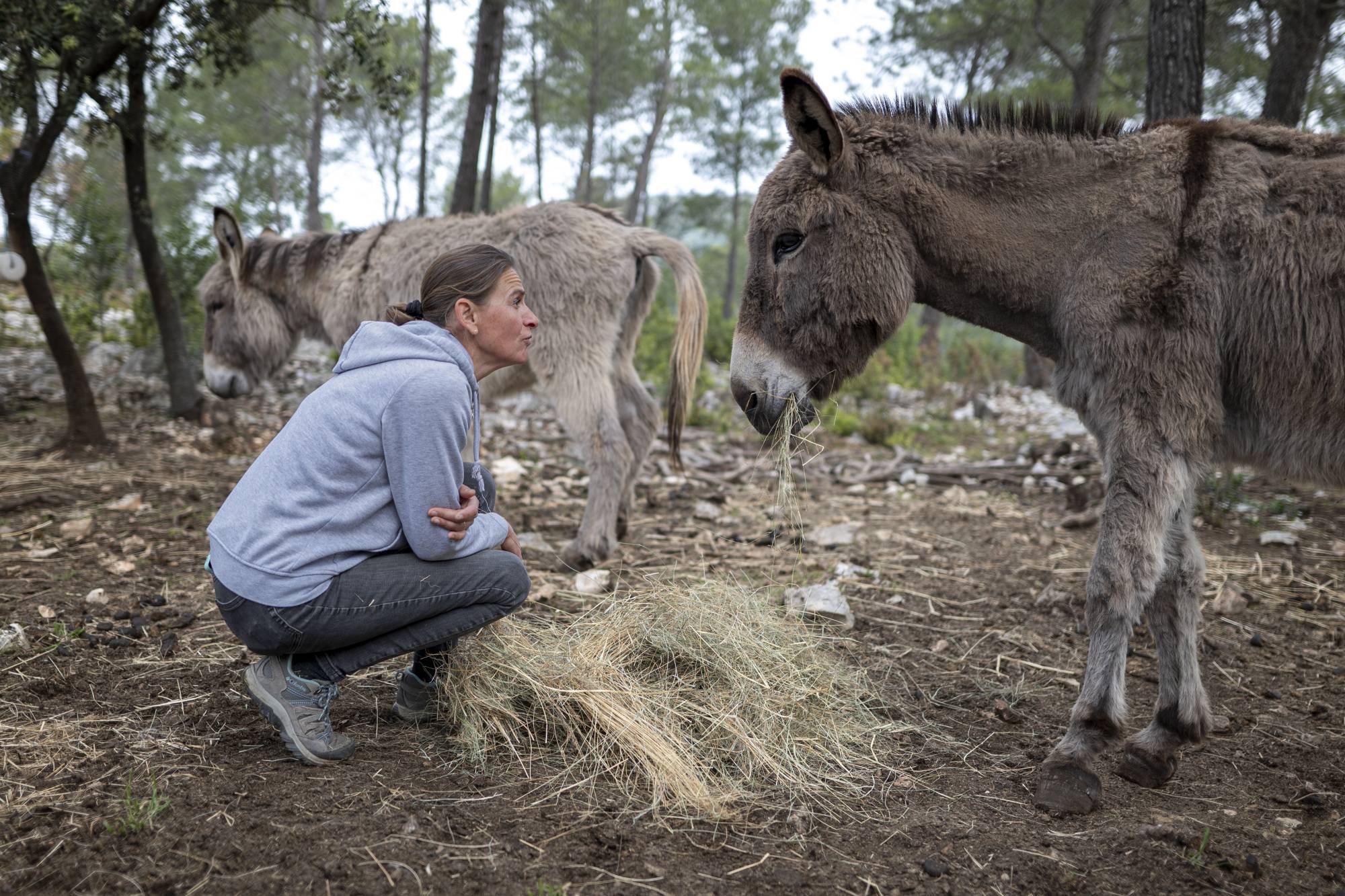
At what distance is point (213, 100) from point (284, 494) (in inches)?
1141

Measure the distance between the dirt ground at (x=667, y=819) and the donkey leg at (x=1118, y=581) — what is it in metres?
0.14

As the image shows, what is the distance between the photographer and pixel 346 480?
2.32 metres

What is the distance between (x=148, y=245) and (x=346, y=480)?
6.22m

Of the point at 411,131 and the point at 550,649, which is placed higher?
the point at 411,131

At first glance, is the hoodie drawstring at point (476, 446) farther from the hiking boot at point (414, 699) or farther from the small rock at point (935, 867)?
the small rock at point (935, 867)

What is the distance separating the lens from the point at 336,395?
232 cm

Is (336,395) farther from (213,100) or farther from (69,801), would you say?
(213,100)

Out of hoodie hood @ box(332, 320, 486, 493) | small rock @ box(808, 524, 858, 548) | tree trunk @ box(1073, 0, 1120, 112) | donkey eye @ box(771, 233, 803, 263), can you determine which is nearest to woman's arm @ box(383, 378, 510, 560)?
hoodie hood @ box(332, 320, 486, 493)

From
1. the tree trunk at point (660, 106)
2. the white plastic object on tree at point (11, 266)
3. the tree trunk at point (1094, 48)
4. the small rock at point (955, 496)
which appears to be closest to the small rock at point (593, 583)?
the small rock at point (955, 496)

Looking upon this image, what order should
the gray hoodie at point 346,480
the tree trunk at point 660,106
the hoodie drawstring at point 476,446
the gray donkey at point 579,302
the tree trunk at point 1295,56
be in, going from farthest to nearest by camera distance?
the tree trunk at point 660,106 < the tree trunk at point 1295,56 < the gray donkey at point 579,302 < the hoodie drawstring at point 476,446 < the gray hoodie at point 346,480

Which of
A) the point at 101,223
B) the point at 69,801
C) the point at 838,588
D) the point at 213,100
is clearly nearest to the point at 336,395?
the point at 69,801

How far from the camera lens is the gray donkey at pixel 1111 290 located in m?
2.48

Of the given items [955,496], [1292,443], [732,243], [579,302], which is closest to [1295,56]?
[955,496]

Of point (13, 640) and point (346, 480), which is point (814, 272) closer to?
point (346, 480)
